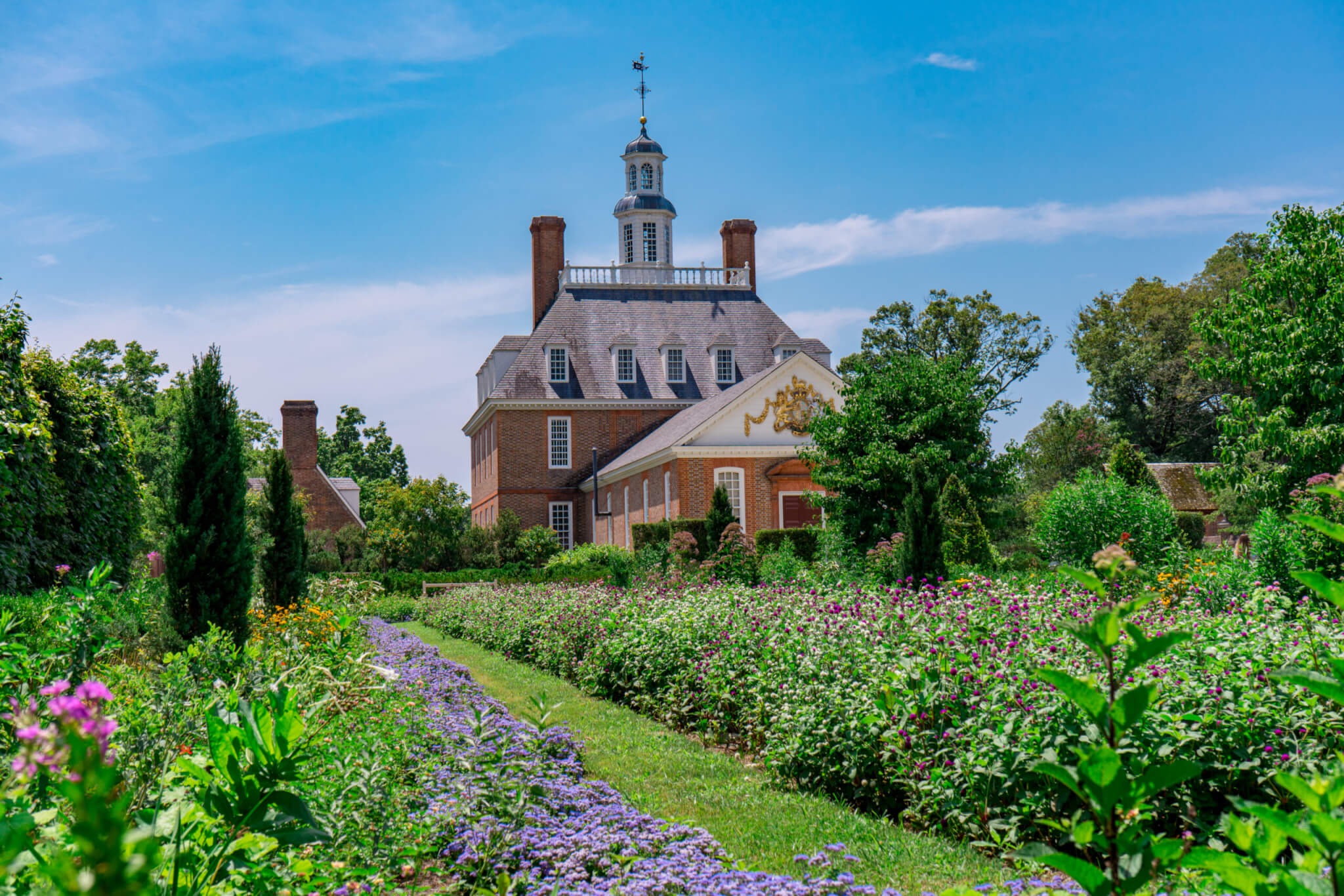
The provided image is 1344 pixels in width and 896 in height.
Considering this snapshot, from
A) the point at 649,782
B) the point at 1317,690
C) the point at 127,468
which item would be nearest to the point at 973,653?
the point at 649,782

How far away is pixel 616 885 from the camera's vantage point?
378 cm

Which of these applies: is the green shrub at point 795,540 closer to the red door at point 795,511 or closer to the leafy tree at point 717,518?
the leafy tree at point 717,518

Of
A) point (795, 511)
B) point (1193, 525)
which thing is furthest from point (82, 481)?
point (1193, 525)

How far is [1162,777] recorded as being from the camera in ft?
4.87

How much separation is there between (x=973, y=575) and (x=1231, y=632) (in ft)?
10.7

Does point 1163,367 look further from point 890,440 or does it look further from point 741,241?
point 890,440

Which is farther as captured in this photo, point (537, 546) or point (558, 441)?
point (558, 441)

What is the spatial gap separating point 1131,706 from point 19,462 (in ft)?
34.7

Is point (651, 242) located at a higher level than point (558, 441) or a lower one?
higher

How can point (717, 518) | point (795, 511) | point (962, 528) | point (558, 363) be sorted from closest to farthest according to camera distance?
point (962, 528) < point (717, 518) < point (795, 511) < point (558, 363)

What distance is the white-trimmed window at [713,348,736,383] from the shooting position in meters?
38.3

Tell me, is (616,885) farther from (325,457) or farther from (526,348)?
(325,457)

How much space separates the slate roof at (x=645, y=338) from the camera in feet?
122

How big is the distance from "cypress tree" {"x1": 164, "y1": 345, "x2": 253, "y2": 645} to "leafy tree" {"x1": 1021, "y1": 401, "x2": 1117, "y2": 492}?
37.5m
